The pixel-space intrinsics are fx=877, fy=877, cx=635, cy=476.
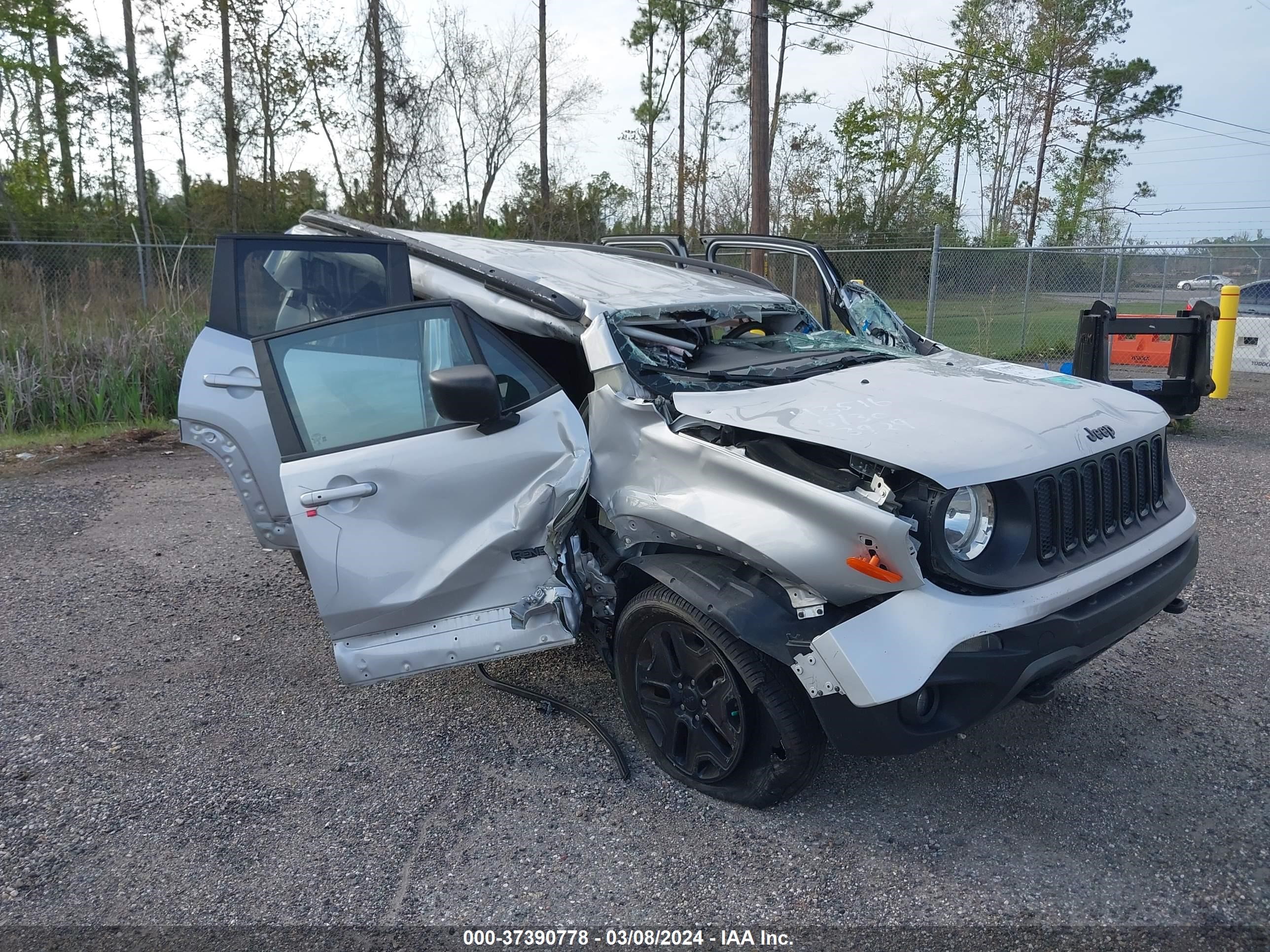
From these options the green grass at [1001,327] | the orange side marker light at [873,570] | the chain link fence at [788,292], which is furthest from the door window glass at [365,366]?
the green grass at [1001,327]

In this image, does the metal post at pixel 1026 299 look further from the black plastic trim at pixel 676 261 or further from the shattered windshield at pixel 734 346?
the shattered windshield at pixel 734 346

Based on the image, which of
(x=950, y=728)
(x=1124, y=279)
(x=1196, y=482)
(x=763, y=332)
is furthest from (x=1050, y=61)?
(x=950, y=728)

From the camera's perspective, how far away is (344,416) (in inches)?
133

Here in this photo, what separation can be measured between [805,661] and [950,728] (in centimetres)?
46

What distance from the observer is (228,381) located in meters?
3.92

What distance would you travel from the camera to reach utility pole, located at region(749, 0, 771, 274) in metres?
13.2

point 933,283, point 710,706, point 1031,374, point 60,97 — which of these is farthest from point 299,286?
point 60,97

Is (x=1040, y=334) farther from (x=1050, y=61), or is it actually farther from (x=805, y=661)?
(x=1050, y=61)

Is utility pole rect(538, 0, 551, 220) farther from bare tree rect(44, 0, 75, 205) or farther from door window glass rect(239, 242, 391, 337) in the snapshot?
door window glass rect(239, 242, 391, 337)

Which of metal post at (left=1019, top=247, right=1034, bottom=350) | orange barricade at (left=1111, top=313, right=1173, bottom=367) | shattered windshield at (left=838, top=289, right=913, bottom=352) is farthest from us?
metal post at (left=1019, top=247, right=1034, bottom=350)

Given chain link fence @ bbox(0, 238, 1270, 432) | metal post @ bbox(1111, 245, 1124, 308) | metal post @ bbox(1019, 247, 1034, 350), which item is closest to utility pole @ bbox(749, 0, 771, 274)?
→ chain link fence @ bbox(0, 238, 1270, 432)

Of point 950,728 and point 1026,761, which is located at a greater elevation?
point 950,728

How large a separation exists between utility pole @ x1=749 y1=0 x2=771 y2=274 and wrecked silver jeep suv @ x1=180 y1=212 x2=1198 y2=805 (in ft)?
32.6

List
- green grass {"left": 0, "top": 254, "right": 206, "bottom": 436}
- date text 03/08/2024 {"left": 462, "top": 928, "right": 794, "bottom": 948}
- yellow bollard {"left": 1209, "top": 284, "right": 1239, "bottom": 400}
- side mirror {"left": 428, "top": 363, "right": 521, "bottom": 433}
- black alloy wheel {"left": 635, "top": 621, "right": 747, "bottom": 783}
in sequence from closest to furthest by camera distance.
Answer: date text 03/08/2024 {"left": 462, "top": 928, "right": 794, "bottom": 948} < black alloy wheel {"left": 635, "top": 621, "right": 747, "bottom": 783} < side mirror {"left": 428, "top": 363, "right": 521, "bottom": 433} < green grass {"left": 0, "top": 254, "right": 206, "bottom": 436} < yellow bollard {"left": 1209, "top": 284, "right": 1239, "bottom": 400}
